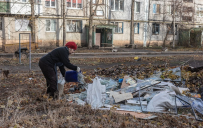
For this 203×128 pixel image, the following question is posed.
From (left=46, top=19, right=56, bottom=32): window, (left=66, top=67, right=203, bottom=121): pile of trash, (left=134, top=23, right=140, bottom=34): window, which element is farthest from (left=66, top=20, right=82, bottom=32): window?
(left=66, top=67, right=203, bottom=121): pile of trash

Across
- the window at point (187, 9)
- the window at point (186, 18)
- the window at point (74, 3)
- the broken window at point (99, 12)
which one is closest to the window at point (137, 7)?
the broken window at point (99, 12)

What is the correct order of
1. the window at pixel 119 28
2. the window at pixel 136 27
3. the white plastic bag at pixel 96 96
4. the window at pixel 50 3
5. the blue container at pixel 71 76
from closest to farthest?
1. the white plastic bag at pixel 96 96
2. the blue container at pixel 71 76
3. the window at pixel 50 3
4. the window at pixel 119 28
5. the window at pixel 136 27

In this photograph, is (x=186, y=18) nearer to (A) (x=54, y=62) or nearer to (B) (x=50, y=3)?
(B) (x=50, y=3)

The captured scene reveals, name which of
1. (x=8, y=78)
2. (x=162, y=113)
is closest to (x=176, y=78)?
(x=162, y=113)

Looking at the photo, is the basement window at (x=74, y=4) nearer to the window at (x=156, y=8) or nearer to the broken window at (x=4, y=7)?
the broken window at (x=4, y=7)

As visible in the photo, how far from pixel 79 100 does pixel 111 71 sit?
4.14m

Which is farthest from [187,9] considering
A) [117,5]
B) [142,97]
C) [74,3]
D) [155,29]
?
[142,97]

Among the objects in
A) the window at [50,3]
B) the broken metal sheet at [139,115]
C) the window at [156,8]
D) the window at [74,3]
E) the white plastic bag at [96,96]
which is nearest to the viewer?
the broken metal sheet at [139,115]

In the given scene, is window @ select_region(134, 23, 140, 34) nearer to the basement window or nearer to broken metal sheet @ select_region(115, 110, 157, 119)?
the basement window

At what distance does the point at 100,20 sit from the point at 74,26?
3655 mm

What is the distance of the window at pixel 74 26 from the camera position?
30.3 m

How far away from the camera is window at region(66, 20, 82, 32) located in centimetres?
3031

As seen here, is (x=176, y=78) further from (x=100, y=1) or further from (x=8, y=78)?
(x=100, y=1)

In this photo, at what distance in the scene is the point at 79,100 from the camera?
6180mm
